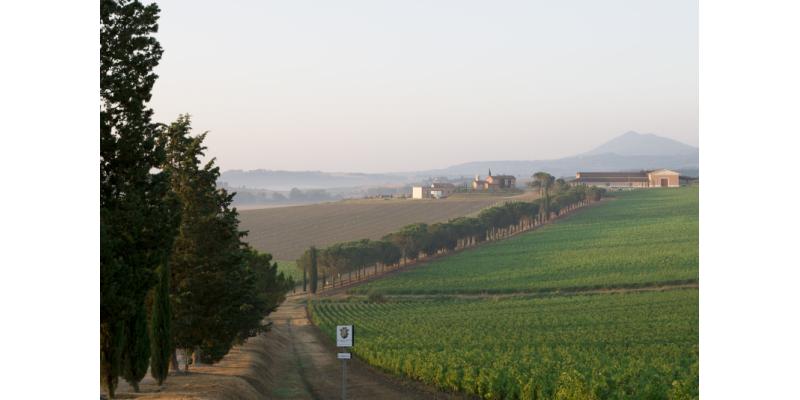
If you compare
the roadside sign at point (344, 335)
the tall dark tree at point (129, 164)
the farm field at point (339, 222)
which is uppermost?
the tall dark tree at point (129, 164)

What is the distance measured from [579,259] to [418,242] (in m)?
22.9

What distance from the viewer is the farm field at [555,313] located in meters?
35.0

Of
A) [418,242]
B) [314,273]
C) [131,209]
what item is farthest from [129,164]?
[418,242]

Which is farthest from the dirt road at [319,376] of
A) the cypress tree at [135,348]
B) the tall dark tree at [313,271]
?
the tall dark tree at [313,271]

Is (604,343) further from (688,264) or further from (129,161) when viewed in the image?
(688,264)

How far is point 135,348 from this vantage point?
23500 mm

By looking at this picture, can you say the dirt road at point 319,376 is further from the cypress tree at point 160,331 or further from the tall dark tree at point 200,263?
the cypress tree at point 160,331

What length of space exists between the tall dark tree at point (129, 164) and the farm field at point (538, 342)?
1428 centimetres

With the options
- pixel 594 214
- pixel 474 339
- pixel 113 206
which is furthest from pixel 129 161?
pixel 594 214

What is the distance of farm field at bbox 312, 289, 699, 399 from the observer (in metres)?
32.5

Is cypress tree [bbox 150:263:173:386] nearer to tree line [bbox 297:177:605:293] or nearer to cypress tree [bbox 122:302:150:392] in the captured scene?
cypress tree [bbox 122:302:150:392]

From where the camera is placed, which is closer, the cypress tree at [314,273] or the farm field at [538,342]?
the farm field at [538,342]
